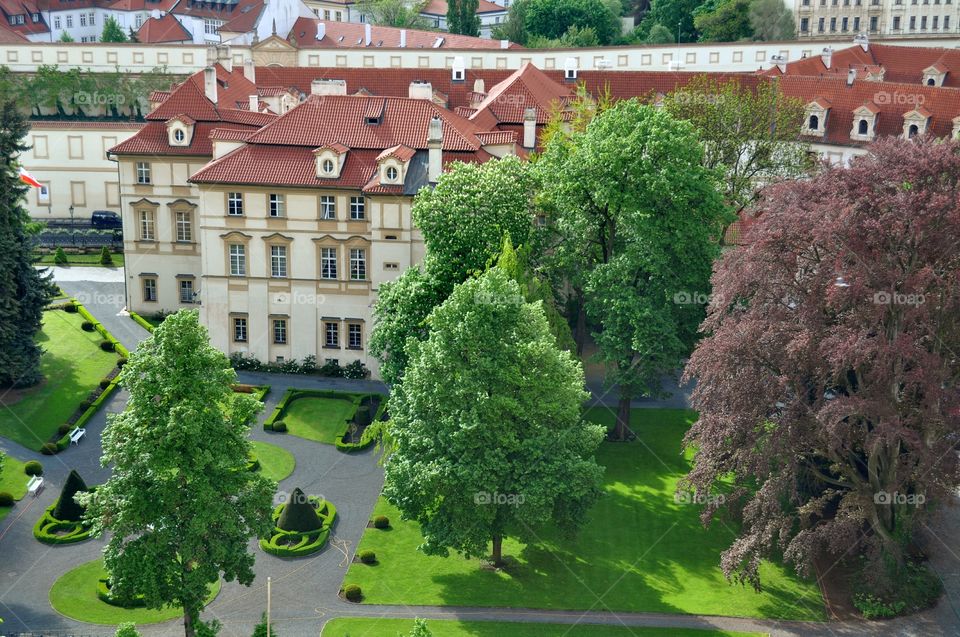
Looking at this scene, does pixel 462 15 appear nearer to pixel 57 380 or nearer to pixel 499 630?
pixel 57 380

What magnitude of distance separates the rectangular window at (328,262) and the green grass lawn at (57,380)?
40.4ft

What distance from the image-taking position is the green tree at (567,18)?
475 ft

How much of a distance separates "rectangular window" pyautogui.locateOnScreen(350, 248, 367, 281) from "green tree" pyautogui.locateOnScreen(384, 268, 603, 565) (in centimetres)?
2104

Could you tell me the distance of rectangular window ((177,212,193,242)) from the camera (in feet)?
244

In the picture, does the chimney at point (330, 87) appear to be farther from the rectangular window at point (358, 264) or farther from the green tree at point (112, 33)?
the green tree at point (112, 33)

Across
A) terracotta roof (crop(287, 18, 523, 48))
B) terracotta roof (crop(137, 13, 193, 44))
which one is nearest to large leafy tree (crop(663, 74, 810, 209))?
terracotta roof (crop(287, 18, 523, 48))

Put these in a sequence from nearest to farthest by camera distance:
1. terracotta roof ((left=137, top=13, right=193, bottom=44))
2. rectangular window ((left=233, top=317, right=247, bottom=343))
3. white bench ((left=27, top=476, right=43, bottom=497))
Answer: white bench ((left=27, top=476, right=43, bottom=497)), rectangular window ((left=233, top=317, right=247, bottom=343)), terracotta roof ((left=137, top=13, right=193, bottom=44))

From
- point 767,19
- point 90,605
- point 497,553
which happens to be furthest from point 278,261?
point 767,19

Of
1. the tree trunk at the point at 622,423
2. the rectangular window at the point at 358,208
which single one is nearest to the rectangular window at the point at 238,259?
the rectangular window at the point at 358,208

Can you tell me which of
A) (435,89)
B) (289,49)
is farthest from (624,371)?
(289,49)

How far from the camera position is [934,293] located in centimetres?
4150

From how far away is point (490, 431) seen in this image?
4444cm

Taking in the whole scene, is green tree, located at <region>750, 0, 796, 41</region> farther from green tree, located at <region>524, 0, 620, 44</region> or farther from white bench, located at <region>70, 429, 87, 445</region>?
white bench, located at <region>70, 429, 87, 445</region>

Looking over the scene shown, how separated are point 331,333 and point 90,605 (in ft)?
83.5
